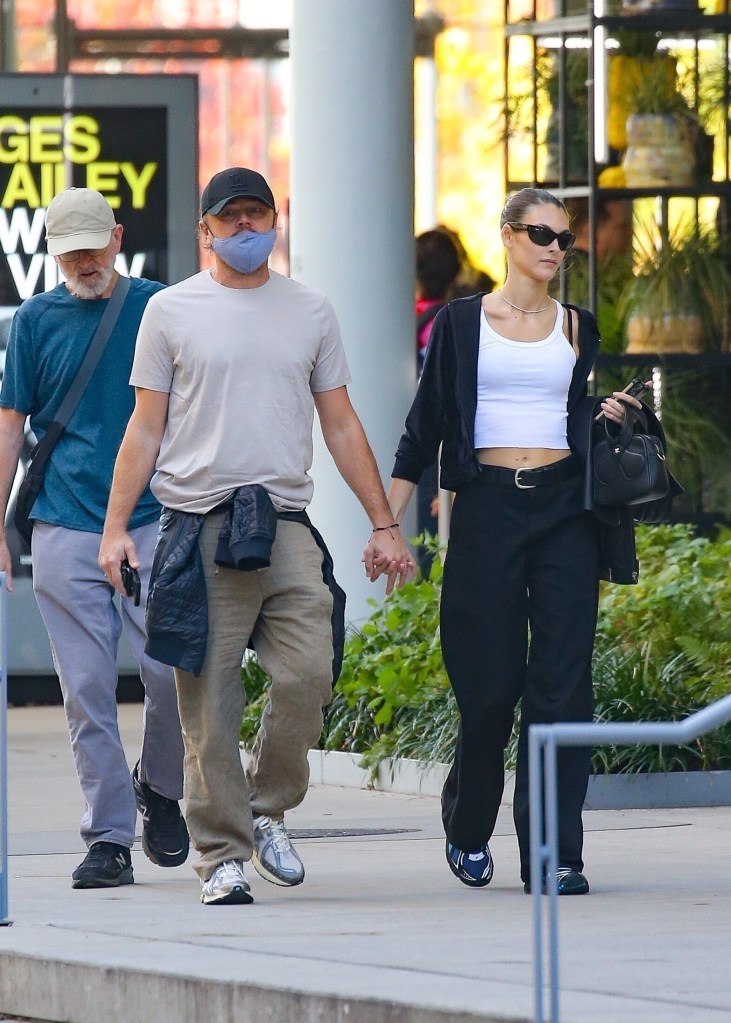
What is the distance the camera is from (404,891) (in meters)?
6.15

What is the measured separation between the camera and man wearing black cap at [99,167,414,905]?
19.2 ft

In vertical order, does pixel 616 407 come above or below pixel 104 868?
above

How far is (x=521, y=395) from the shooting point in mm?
6047

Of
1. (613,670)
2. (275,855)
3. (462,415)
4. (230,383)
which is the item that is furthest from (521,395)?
(613,670)

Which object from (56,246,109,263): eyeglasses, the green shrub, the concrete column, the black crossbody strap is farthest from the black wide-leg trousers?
the concrete column

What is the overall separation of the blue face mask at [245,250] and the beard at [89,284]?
0.64m

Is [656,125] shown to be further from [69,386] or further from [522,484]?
[522,484]

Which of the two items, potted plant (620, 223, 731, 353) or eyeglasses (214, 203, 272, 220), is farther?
potted plant (620, 223, 731, 353)

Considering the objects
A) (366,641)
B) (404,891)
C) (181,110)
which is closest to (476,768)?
(404,891)

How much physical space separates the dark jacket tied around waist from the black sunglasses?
98 centimetres

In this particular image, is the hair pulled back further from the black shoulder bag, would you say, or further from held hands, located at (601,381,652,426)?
the black shoulder bag

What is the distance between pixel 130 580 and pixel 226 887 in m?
0.83

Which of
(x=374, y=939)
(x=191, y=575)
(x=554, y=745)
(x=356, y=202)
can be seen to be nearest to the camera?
(x=554, y=745)

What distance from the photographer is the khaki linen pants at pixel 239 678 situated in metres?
5.87
